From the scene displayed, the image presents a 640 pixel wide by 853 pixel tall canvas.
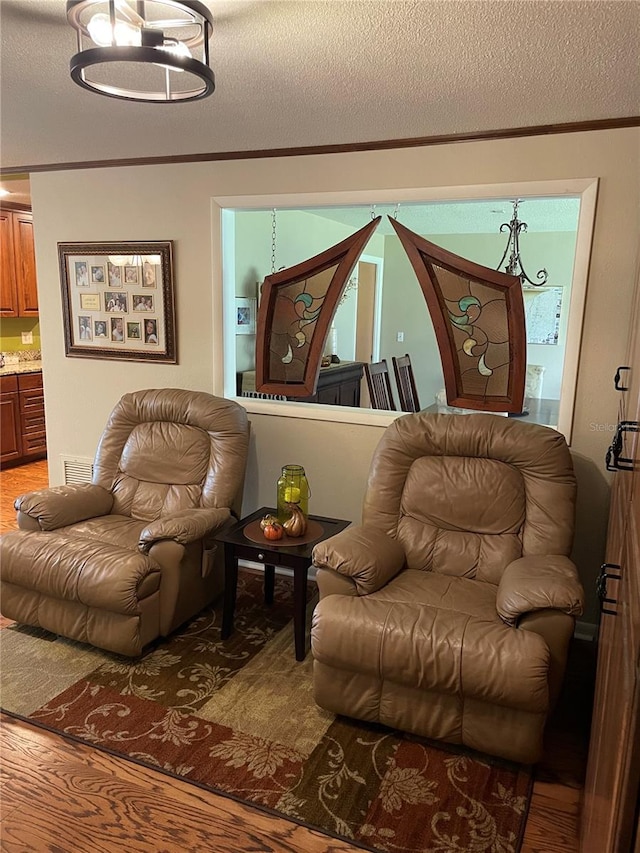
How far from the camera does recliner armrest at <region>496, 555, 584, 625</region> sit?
2166 mm

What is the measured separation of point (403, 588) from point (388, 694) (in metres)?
0.43

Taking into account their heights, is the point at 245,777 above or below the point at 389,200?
below

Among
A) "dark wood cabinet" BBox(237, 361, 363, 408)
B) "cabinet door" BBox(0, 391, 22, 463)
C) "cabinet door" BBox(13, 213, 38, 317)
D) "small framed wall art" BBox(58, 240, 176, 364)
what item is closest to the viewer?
"small framed wall art" BBox(58, 240, 176, 364)

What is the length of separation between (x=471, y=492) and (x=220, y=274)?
1924 mm

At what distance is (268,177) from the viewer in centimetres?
344

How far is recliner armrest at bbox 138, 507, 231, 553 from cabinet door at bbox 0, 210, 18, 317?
3858 millimetres

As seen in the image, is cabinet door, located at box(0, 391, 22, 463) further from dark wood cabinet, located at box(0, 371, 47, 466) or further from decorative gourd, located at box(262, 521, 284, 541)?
decorative gourd, located at box(262, 521, 284, 541)

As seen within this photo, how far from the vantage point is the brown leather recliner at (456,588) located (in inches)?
84.9

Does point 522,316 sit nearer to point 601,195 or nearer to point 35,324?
point 601,195

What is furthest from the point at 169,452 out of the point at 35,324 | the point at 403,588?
the point at 35,324

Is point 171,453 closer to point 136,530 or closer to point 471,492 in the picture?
point 136,530

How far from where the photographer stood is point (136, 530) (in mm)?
3172

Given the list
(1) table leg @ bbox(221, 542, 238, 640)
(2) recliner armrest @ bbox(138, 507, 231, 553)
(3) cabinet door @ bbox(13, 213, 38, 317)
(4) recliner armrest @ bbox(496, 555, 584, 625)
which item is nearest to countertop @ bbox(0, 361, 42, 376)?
(3) cabinet door @ bbox(13, 213, 38, 317)

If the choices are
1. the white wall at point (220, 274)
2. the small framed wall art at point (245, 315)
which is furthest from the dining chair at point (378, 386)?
the white wall at point (220, 274)
